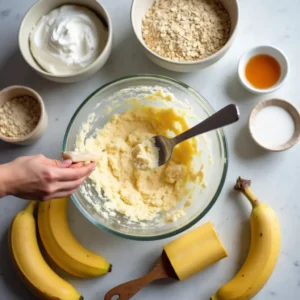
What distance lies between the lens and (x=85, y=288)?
146cm

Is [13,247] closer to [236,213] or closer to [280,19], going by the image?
[236,213]

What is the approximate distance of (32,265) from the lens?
139 centimetres

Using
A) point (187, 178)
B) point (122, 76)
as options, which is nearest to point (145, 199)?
point (187, 178)

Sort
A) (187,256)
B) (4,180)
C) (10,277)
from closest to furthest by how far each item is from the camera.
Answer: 1. (4,180)
2. (187,256)
3. (10,277)

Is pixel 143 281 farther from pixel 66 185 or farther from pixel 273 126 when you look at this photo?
pixel 273 126

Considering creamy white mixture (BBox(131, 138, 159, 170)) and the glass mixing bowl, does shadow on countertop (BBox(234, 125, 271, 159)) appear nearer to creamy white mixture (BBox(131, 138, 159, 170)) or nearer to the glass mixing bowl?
the glass mixing bowl

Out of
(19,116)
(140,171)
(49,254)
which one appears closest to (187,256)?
(140,171)

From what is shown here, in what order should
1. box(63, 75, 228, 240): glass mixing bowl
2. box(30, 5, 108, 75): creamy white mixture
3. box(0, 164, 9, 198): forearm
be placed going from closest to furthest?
box(0, 164, 9, 198): forearm → box(63, 75, 228, 240): glass mixing bowl → box(30, 5, 108, 75): creamy white mixture

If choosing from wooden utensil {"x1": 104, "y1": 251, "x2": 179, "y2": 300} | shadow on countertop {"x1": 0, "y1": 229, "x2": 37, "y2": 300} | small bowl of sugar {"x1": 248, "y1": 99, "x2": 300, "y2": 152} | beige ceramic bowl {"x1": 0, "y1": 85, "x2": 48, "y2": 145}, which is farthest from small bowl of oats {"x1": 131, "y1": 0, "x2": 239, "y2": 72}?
shadow on countertop {"x1": 0, "y1": 229, "x2": 37, "y2": 300}

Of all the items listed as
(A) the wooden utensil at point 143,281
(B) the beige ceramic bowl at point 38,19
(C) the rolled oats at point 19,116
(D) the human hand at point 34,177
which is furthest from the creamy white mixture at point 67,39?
(A) the wooden utensil at point 143,281

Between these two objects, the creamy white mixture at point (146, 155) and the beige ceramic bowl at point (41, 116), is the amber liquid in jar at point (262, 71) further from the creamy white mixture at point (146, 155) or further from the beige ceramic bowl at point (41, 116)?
the beige ceramic bowl at point (41, 116)

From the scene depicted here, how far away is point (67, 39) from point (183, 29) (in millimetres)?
347

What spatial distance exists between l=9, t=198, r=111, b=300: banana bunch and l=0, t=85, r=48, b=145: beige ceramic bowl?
197 millimetres

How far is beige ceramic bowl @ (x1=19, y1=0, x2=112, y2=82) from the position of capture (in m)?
1.42
